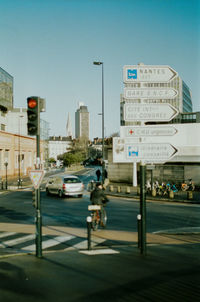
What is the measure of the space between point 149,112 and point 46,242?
16.5 feet

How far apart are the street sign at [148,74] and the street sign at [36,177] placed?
3080mm

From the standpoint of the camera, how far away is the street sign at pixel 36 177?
813 centimetres

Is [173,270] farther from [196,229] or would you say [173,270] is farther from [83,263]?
[196,229]

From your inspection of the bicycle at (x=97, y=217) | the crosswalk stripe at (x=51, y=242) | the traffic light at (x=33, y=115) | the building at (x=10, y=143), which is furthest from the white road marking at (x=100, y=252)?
the building at (x=10, y=143)

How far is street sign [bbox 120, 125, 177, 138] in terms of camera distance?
8305 mm

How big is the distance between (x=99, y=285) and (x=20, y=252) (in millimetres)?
3653

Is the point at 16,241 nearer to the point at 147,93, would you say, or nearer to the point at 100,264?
the point at 100,264

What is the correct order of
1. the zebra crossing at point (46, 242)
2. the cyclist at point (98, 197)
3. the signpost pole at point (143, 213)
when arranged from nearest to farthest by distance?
1. the signpost pole at point (143, 213)
2. the zebra crossing at point (46, 242)
3. the cyclist at point (98, 197)

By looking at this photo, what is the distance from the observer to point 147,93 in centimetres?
859

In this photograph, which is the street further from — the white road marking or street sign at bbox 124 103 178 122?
street sign at bbox 124 103 178 122

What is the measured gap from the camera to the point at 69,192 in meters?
24.4

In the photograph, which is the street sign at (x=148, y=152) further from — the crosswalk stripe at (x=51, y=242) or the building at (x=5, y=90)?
the building at (x=5, y=90)

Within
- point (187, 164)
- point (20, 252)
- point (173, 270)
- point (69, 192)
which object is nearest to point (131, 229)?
point (20, 252)

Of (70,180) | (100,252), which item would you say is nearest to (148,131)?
(100,252)
